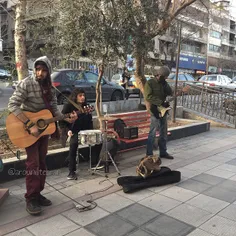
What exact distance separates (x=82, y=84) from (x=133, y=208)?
776cm

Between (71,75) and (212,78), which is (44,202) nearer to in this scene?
(71,75)

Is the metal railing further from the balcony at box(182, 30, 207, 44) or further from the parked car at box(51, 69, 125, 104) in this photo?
the balcony at box(182, 30, 207, 44)

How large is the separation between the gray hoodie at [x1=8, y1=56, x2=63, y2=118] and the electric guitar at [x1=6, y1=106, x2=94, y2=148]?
0.08 m

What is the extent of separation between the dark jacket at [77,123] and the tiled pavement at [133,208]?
787 millimetres

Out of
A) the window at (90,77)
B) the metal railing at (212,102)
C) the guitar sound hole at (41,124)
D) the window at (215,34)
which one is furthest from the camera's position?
the window at (215,34)

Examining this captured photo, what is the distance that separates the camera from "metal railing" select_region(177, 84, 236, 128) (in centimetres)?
1028

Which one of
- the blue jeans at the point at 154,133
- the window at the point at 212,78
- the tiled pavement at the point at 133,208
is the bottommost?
the tiled pavement at the point at 133,208

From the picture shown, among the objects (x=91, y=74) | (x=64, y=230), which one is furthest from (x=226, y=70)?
(x=64, y=230)

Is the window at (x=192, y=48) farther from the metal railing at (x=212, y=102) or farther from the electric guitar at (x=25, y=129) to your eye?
the electric guitar at (x=25, y=129)

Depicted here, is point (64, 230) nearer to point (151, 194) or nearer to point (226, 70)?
point (151, 194)

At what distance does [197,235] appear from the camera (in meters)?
2.96

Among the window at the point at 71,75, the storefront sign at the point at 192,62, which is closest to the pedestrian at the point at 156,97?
the window at the point at 71,75

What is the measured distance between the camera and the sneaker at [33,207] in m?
3.35

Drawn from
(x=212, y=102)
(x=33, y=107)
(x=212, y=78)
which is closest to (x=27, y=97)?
(x=33, y=107)
